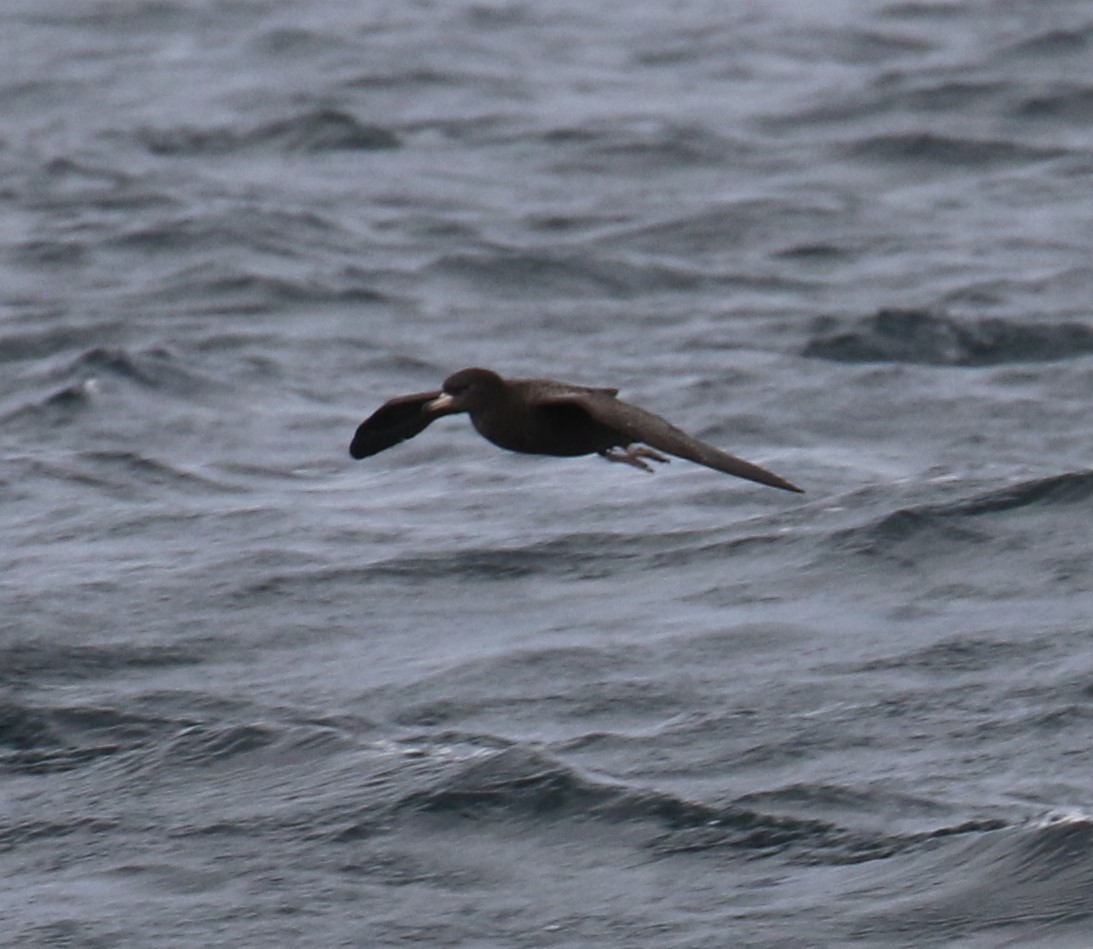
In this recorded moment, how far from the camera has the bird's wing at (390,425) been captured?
402 inches

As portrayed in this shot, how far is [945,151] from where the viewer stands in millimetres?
22812

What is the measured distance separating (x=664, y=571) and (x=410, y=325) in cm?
556

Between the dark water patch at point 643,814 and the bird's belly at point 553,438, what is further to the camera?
the dark water patch at point 643,814

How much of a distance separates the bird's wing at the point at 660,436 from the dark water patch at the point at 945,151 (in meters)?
14.0

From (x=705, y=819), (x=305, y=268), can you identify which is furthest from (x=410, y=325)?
(x=705, y=819)

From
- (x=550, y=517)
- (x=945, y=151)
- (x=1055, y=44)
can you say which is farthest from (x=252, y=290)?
(x=1055, y=44)

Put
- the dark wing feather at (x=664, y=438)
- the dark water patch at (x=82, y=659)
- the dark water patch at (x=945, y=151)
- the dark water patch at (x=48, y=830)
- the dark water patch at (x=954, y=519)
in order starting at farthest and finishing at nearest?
the dark water patch at (x=945, y=151)
the dark water patch at (x=954, y=519)
the dark water patch at (x=82, y=659)
the dark water patch at (x=48, y=830)
the dark wing feather at (x=664, y=438)

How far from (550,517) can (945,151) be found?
995 cm

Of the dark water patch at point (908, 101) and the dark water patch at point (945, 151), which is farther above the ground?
the dark water patch at point (908, 101)

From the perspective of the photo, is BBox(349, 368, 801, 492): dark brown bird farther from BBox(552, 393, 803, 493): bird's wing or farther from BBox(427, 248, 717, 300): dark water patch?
BBox(427, 248, 717, 300): dark water patch

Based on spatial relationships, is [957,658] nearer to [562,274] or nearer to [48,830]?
[48,830]

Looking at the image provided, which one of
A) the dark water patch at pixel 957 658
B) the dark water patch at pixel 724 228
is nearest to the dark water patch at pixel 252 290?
the dark water patch at pixel 724 228

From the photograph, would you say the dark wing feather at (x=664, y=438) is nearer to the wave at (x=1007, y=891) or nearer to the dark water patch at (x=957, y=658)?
the wave at (x=1007, y=891)

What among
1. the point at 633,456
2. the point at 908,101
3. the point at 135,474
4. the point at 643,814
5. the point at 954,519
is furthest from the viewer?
the point at 908,101
